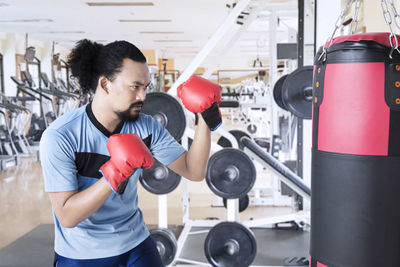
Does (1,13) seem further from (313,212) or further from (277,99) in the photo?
(313,212)

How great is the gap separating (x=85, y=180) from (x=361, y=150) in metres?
0.82

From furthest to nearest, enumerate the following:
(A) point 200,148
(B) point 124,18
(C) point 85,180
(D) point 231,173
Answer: (B) point 124,18
(D) point 231,173
(A) point 200,148
(C) point 85,180

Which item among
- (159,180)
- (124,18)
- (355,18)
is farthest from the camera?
(124,18)

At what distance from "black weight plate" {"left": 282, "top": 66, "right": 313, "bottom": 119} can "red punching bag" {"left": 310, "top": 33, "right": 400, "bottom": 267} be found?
1.47 m

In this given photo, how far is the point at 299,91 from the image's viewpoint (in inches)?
103

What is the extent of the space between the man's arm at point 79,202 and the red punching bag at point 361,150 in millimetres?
613

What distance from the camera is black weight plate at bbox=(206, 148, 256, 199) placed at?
9.02 feet

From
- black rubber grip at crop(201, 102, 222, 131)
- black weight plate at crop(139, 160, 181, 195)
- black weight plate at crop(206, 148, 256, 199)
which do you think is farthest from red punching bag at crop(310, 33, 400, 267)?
black weight plate at crop(139, 160, 181, 195)

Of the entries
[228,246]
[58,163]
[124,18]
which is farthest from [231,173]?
[124,18]

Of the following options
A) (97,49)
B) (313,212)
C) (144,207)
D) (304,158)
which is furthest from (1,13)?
(313,212)

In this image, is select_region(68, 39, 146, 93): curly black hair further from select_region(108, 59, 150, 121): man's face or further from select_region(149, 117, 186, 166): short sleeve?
select_region(149, 117, 186, 166): short sleeve

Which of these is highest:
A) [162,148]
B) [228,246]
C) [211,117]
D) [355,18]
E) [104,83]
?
[355,18]

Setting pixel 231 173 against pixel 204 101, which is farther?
pixel 231 173

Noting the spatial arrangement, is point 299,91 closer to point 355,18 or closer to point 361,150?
point 355,18
